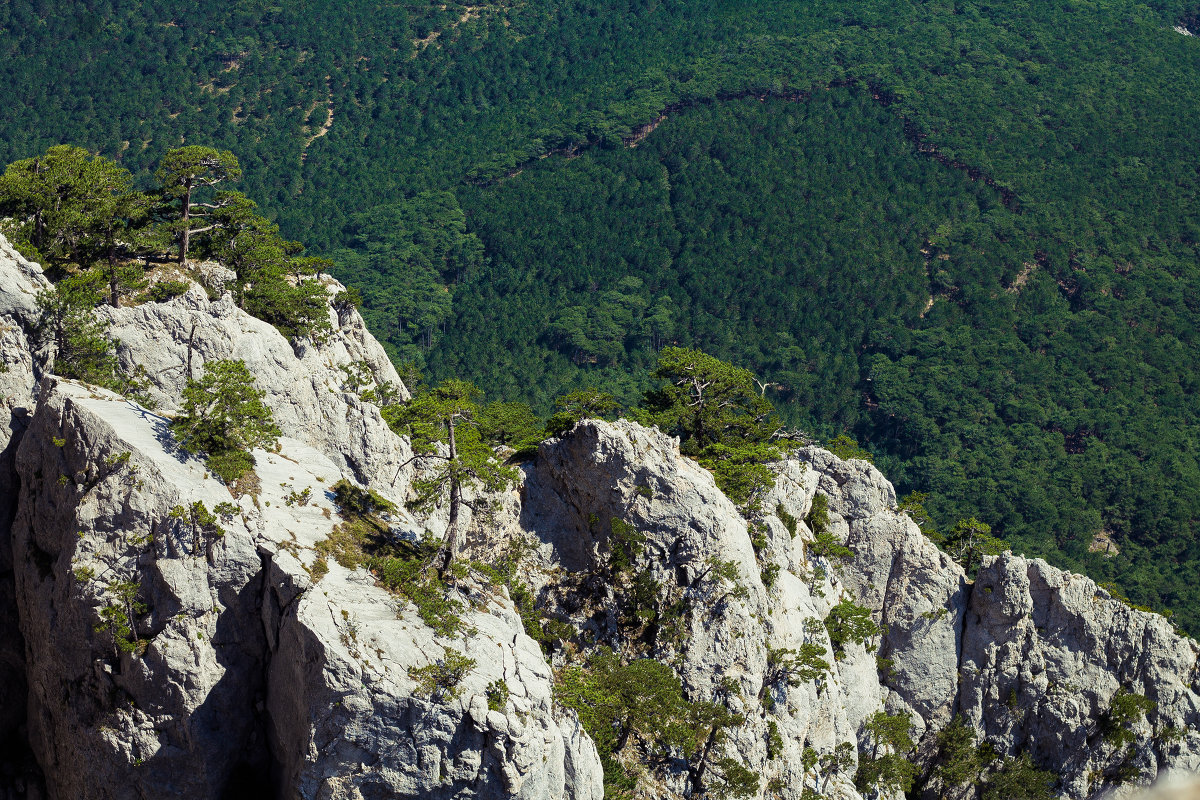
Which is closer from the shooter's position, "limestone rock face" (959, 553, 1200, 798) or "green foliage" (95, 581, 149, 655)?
"green foliage" (95, 581, 149, 655)

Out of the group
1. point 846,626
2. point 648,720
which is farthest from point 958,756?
point 648,720

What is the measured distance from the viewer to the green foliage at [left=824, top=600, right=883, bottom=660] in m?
71.2

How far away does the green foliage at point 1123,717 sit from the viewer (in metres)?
77.4

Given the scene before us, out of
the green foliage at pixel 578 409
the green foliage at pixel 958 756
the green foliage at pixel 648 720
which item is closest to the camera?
the green foliage at pixel 648 720

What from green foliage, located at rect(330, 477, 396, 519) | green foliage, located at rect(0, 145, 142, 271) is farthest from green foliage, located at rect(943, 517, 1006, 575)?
green foliage, located at rect(0, 145, 142, 271)

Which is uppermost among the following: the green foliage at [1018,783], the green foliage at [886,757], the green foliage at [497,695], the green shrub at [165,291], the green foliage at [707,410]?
the green shrub at [165,291]

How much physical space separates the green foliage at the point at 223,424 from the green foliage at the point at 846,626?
36.3m

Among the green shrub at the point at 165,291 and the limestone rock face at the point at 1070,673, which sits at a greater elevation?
the green shrub at the point at 165,291

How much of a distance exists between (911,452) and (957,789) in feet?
404

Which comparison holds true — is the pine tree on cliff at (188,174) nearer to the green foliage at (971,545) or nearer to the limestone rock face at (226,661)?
the limestone rock face at (226,661)

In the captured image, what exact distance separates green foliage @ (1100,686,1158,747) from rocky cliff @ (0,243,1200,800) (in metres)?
0.26

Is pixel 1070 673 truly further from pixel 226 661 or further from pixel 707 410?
pixel 226 661

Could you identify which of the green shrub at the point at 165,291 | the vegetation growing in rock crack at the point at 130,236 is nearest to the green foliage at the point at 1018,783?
the vegetation growing in rock crack at the point at 130,236

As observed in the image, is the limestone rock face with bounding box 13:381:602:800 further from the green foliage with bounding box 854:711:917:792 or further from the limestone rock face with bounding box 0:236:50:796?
the green foliage with bounding box 854:711:917:792
